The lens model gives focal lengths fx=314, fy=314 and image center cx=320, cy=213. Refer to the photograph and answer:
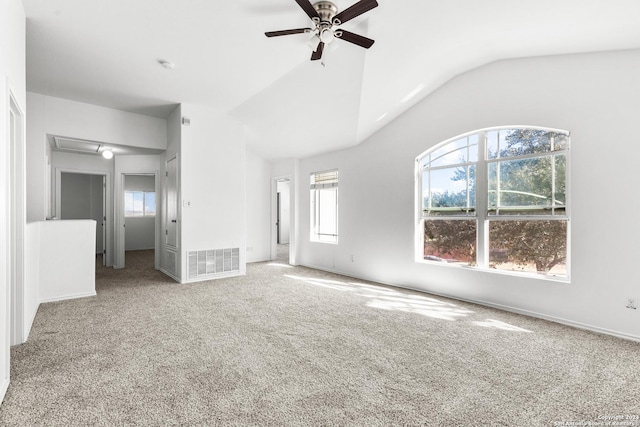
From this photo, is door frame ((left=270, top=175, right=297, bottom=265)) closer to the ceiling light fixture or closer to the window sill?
the window sill

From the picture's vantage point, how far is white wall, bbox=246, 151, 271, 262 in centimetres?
785

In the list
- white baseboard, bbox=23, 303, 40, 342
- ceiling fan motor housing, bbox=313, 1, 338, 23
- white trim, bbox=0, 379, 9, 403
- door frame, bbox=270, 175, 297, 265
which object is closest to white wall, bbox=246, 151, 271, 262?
door frame, bbox=270, 175, 297, 265

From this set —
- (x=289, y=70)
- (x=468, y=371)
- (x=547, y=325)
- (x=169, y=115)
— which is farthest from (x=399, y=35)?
(x=169, y=115)

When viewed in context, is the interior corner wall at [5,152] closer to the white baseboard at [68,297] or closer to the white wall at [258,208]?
the white baseboard at [68,297]

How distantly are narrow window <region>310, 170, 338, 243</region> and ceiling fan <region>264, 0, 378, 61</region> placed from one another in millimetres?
3714

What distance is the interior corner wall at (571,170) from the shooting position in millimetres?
3201

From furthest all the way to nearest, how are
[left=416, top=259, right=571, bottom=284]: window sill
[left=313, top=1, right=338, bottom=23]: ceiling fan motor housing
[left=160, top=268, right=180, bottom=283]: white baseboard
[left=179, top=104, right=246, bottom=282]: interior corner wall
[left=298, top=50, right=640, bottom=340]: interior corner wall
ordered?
[left=160, top=268, right=180, bottom=283]: white baseboard → [left=179, top=104, right=246, bottom=282]: interior corner wall → [left=416, top=259, right=571, bottom=284]: window sill → [left=298, top=50, right=640, bottom=340]: interior corner wall → [left=313, top=1, right=338, bottom=23]: ceiling fan motor housing

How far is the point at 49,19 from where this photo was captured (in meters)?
3.05

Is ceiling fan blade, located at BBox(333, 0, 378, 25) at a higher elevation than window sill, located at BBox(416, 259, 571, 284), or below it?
higher

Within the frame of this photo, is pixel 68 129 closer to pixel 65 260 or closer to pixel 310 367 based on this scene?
pixel 65 260

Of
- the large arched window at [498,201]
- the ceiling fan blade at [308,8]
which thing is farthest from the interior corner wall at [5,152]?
the large arched window at [498,201]

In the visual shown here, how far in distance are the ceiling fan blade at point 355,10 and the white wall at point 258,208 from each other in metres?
5.46

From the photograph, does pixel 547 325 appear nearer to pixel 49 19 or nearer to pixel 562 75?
pixel 562 75

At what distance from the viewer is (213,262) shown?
570 centimetres
